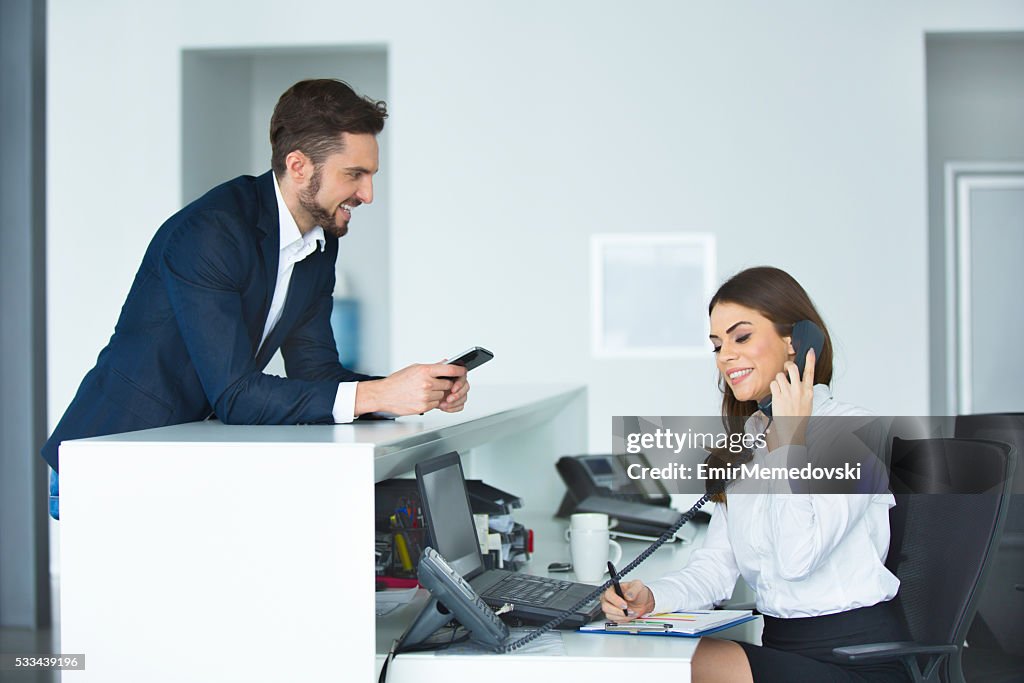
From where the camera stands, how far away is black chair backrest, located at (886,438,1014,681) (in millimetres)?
1826

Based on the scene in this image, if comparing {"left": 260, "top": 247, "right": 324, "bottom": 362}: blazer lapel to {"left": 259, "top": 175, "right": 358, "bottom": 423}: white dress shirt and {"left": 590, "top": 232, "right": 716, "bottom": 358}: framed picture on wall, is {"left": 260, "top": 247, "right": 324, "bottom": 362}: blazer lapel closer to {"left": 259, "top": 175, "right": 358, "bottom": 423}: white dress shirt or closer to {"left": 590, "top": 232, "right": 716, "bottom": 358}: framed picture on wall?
{"left": 259, "top": 175, "right": 358, "bottom": 423}: white dress shirt

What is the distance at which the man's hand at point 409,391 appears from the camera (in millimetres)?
1628

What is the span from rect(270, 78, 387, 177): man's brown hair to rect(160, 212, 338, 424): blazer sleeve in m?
0.23

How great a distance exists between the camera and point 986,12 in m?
5.11

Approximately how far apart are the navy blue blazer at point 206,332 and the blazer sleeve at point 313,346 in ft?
0.15

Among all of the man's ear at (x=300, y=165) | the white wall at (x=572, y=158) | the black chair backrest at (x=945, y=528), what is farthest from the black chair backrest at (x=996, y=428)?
the white wall at (x=572, y=158)

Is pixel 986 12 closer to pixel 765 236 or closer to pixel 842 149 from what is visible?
pixel 842 149

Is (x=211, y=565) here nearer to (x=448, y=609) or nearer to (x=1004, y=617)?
(x=448, y=609)

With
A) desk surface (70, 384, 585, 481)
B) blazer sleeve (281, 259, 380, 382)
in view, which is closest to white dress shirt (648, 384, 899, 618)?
desk surface (70, 384, 585, 481)

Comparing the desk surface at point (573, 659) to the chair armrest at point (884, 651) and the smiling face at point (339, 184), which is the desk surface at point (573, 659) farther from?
the smiling face at point (339, 184)

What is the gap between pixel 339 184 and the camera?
1965 mm

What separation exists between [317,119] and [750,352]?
3.00 feet

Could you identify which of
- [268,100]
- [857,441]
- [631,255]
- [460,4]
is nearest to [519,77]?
[460,4]

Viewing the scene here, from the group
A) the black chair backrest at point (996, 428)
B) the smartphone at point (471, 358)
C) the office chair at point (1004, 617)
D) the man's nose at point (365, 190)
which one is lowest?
the office chair at point (1004, 617)
